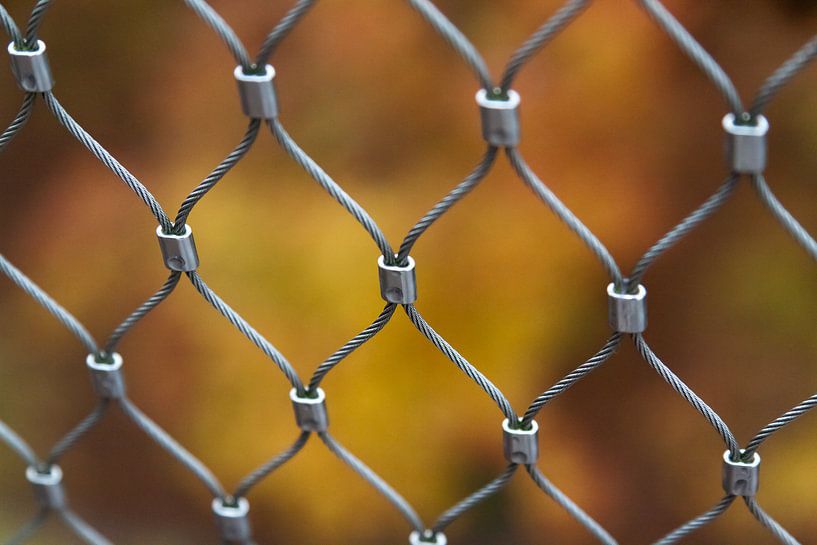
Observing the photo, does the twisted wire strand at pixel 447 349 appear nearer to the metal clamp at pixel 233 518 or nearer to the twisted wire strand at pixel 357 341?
the twisted wire strand at pixel 357 341

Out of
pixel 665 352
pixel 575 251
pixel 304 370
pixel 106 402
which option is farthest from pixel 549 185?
pixel 106 402

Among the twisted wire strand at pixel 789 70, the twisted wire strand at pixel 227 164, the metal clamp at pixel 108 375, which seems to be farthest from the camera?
the metal clamp at pixel 108 375

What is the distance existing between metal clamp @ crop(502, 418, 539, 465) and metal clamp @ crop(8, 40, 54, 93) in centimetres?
31

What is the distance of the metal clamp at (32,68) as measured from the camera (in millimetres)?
477

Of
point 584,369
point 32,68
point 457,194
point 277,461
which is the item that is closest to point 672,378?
point 584,369

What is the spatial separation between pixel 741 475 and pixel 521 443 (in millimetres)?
118

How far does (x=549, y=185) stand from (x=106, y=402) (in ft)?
1.36

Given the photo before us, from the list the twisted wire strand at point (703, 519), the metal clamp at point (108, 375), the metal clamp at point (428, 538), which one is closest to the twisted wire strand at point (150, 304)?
the metal clamp at point (108, 375)

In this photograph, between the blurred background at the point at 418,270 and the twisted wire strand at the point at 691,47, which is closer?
the twisted wire strand at the point at 691,47

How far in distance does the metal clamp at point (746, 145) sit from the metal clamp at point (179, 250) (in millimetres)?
278

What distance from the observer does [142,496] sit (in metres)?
0.87

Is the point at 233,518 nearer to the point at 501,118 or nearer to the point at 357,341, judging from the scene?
the point at 357,341

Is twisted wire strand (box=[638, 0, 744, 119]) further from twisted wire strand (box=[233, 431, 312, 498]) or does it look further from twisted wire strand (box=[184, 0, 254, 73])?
twisted wire strand (box=[233, 431, 312, 498])

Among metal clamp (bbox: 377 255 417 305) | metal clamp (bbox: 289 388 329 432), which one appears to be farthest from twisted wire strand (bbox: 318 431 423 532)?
metal clamp (bbox: 377 255 417 305)
